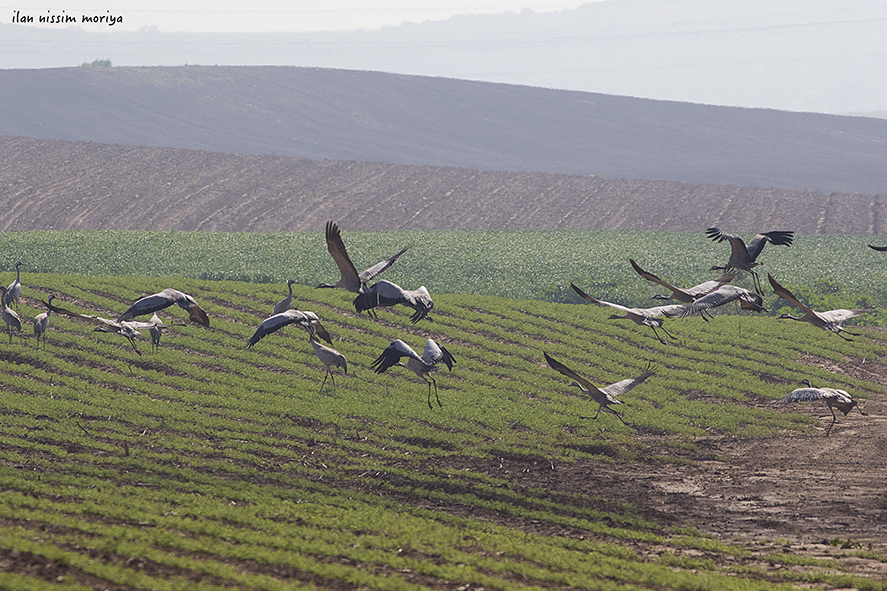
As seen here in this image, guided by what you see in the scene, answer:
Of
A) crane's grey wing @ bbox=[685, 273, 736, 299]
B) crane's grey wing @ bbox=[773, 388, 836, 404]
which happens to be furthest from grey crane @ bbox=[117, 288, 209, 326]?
crane's grey wing @ bbox=[773, 388, 836, 404]

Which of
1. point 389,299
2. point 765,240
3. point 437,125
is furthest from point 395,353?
point 437,125

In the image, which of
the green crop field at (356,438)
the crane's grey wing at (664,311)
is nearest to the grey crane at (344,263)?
the crane's grey wing at (664,311)

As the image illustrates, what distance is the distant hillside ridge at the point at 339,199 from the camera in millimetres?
66312

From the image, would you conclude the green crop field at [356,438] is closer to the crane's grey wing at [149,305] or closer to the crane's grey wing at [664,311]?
the crane's grey wing at [149,305]

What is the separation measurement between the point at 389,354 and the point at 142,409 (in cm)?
1267

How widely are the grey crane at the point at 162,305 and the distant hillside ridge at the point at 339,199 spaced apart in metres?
53.1

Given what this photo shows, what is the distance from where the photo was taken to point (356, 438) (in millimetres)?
23453

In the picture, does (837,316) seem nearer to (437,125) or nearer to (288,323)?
(288,323)

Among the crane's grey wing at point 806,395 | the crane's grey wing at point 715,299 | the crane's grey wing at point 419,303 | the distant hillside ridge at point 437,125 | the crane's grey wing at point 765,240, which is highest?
the distant hillside ridge at point 437,125

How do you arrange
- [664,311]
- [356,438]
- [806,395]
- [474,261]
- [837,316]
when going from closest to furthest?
[664,311] → [837,316] → [806,395] → [356,438] → [474,261]

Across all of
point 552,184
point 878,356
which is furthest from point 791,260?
point 552,184

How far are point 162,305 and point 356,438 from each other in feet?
38.5

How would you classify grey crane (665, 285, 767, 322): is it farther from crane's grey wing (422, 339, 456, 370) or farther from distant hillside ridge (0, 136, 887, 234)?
distant hillside ridge (0, 136, 887, 234)

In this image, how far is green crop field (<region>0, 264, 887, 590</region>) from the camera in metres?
15.2
